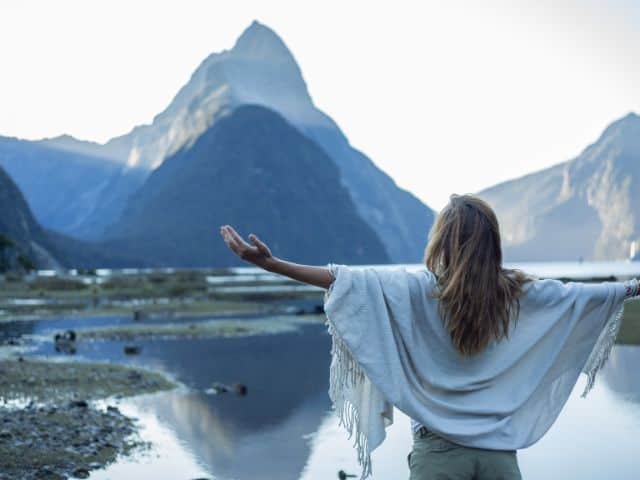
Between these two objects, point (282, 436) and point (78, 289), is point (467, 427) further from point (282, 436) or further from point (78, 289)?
point (78, 289)

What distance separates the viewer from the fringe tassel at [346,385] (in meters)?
3.54

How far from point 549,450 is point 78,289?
5515cm

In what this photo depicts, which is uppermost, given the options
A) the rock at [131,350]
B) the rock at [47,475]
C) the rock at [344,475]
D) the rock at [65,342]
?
the rock at [47,475]

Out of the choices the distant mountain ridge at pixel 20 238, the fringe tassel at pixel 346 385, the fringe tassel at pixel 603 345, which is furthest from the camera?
the distant mountain ridge at pixel 20 238

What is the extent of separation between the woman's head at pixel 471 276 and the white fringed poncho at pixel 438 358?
0.07 meters

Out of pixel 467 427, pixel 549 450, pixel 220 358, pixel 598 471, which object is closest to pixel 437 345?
pixel 467 427

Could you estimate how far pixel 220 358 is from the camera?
2436cm

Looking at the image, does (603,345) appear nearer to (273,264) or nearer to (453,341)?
(453,341)

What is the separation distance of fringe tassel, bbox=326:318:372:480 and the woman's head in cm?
48

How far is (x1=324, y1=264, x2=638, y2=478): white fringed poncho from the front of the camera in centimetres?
335

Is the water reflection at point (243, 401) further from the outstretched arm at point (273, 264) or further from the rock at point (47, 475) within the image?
the outstretched arm at point (273, 264)

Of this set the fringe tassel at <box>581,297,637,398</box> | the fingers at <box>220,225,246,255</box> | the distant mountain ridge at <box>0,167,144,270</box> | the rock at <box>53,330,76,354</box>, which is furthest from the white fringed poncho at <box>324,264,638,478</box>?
the distant mountain ridge at <box>0,167,144,270</box>

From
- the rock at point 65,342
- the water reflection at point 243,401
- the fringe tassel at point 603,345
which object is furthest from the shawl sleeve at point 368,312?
the rock at point 65,342

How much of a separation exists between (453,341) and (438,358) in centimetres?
13
